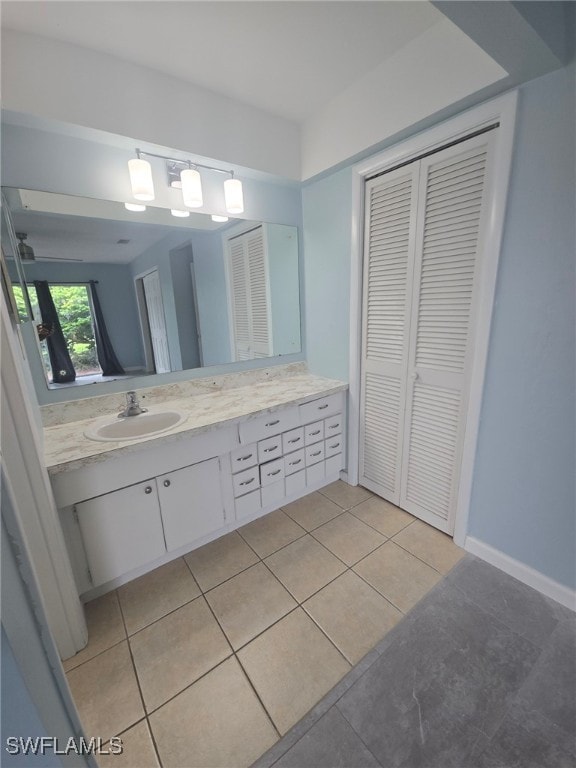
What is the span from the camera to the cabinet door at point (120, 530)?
54.6 inches

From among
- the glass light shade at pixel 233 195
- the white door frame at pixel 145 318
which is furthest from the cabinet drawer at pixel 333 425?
the glass light shade at pixel 233 195

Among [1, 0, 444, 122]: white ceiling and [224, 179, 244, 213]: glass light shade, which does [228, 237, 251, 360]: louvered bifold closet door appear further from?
[1, 0, 444, 122]: white ceiling

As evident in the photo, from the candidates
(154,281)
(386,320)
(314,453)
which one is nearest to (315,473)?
(314,453)

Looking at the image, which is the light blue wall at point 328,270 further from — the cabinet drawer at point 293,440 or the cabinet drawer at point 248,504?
the cabinet drawer at point 248,504

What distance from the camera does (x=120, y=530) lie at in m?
1.46

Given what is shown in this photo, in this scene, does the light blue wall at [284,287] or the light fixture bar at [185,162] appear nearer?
the light fixture bar at [185,162]

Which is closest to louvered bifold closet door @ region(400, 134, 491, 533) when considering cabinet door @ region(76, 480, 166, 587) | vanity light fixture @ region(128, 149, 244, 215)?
vanity light fixture @ region(128, 149, 244, 215)

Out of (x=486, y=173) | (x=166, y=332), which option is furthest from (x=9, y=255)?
(x=486, y=173)

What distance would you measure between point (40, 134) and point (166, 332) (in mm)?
1006

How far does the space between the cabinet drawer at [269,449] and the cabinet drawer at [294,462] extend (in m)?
0.09

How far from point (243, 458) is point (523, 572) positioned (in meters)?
1.49

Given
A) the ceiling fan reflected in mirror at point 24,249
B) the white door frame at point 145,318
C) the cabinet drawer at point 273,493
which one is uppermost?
the ceiling fan reflected in mirror at point 24,249

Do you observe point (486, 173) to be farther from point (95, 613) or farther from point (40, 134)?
point (95, 613)

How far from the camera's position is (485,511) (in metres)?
1.61
